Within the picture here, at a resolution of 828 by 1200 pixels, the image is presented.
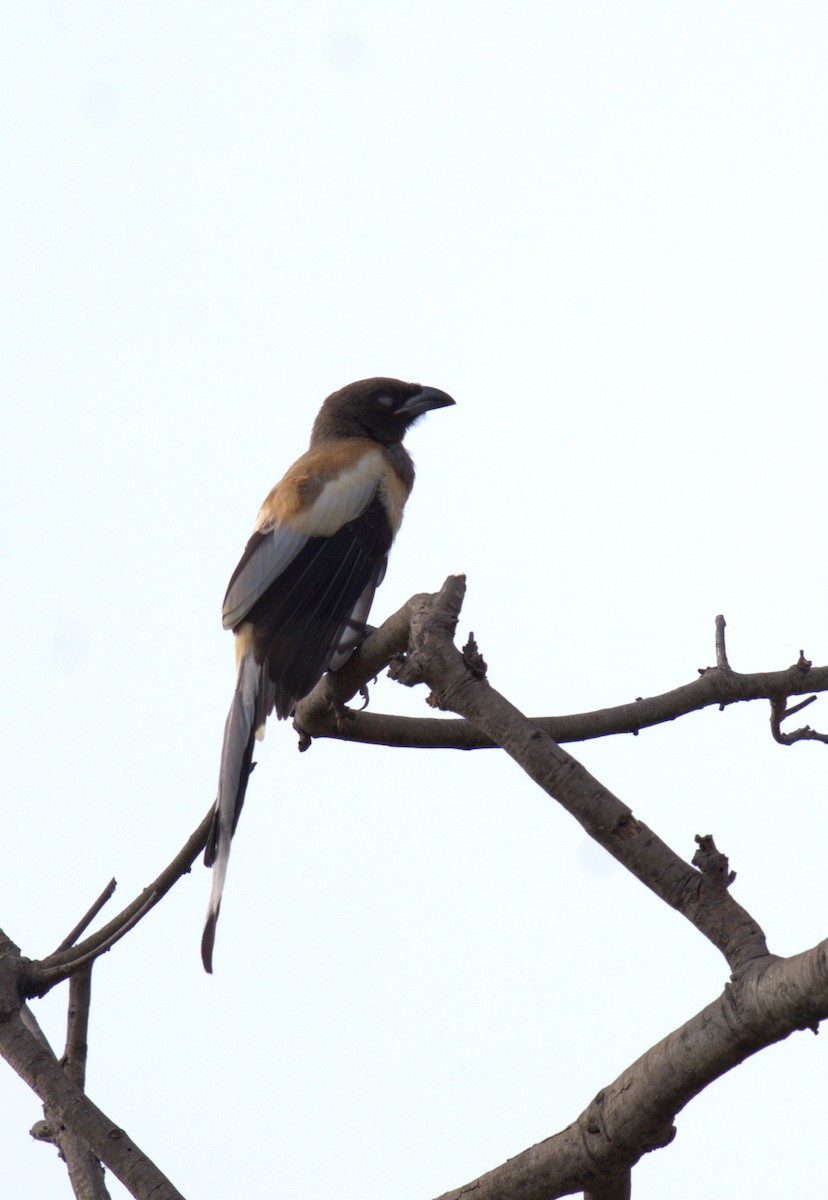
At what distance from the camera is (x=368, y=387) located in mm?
6586

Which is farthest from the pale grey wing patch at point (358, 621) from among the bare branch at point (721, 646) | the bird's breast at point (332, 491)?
the bare branch at point (721, 646)

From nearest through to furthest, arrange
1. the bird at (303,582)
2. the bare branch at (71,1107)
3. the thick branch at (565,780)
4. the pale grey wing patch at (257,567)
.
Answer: the thick branch at (565,780) < the bare branch at (71,1107) < the bird at (303,582) < the pale grey wing patch at (257,567)

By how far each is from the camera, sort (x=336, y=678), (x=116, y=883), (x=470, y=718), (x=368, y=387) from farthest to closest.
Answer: (x=368, y=387)
(x=336, y=678)
(x=116, y=883)
(x=470, y=718)

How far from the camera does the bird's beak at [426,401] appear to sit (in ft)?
21.4

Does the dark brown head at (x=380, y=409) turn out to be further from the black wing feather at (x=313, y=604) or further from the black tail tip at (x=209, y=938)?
the black tail tip at (x=209, y=938)

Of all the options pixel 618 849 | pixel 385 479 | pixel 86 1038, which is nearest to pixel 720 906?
pixel 618 849

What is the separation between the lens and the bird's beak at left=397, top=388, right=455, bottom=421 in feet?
21.4

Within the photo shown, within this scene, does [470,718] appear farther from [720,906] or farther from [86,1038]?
[86,1038]

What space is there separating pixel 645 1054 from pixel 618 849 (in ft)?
1.33

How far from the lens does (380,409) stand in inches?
258

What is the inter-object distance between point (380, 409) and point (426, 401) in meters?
0.23

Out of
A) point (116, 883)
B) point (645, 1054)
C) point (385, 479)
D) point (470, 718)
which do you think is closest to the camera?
point (645, 1054)

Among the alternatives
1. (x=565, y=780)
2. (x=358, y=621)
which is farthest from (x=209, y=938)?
(x=358, y=621)

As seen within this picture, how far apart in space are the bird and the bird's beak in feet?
0.88
